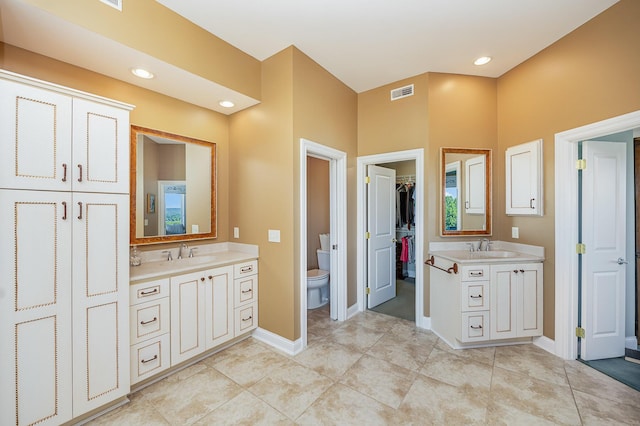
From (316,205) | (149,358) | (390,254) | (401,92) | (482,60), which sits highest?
(482,60)

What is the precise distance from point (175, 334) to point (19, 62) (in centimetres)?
238

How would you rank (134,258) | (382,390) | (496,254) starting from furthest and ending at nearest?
(496,254) < (134,258) < (382,390)

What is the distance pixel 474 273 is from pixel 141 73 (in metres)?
3.63

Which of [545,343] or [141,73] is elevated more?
[141,73]

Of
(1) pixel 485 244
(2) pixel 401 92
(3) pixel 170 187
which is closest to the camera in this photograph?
(3) pixel 170 187

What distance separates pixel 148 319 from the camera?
2.03 m

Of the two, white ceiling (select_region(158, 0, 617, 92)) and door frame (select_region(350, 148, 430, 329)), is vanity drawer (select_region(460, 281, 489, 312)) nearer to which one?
door frame (select_region(350, 148, 430, 329))

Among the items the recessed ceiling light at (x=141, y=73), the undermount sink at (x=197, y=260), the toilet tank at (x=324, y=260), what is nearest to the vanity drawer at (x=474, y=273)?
Answer: the toilet tank at (x=324, y=260)

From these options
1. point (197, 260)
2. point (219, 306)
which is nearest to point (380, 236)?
point (219, 306)

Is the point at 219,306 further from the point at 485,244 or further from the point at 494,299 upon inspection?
the point at 485,244

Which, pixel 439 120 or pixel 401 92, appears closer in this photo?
pixel 439 120

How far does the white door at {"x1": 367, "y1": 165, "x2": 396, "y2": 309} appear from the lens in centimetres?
367

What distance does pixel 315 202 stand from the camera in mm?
4555

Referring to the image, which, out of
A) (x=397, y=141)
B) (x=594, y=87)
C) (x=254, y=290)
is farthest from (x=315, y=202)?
(x=594, y=87)
